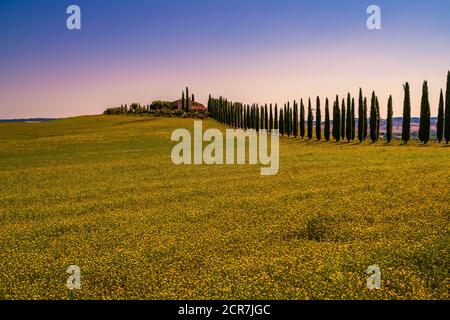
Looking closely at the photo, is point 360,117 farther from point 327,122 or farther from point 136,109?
point 136,109

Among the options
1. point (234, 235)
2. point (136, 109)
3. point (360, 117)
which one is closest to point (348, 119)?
point (360, 117)

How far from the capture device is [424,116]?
66375 millimetres

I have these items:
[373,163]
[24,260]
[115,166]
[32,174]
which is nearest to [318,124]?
[373,163]

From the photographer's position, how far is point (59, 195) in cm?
2598

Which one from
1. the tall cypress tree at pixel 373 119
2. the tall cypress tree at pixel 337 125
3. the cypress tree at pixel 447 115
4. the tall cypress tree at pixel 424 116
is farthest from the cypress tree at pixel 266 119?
the cypress tree at pixel 447 115

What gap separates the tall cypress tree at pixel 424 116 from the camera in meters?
65.0

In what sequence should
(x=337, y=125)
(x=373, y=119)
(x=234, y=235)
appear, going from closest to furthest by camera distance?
(x=234, y=235) < (x=373, y=119) < (x=337, y=125)

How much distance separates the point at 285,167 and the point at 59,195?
2001 cm

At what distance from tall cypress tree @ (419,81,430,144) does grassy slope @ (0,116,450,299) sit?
128ft

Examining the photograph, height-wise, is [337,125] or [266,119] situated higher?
[266,119]

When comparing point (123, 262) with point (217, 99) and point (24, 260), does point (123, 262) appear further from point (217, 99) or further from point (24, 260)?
point (217, 99)

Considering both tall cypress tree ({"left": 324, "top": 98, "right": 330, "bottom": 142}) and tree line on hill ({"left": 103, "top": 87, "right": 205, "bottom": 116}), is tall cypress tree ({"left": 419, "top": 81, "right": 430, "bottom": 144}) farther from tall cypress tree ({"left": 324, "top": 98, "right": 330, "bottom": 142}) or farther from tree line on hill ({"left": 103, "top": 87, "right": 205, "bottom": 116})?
tree line on hill ({"left": 103, "top": 87, "right": 205, "bottom": 116})

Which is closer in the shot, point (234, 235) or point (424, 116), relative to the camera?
point (234, 235)

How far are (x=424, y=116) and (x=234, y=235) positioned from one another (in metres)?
63.9
